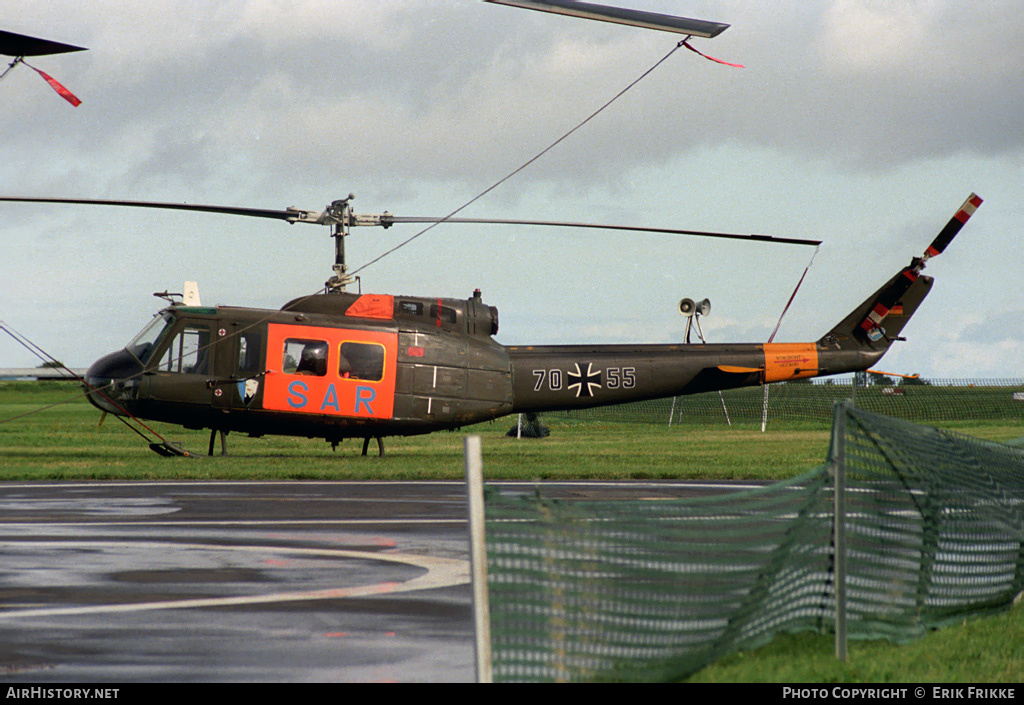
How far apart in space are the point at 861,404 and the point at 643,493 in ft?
155

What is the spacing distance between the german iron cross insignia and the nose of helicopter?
8.27 meters

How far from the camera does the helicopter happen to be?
20391 mm

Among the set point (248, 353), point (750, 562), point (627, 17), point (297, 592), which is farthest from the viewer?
point (248, 353)

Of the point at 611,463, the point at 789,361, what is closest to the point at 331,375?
the point at 611,463

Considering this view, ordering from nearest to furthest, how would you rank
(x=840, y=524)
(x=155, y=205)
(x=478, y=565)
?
(x=478, y=565) → (x=840, y=524) → (x=155, y=205)

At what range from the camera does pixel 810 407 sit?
5859cm

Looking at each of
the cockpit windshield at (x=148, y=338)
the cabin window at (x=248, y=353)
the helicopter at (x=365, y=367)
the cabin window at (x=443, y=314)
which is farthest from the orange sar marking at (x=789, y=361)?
the cockpit windshield at (x=148, y=338)

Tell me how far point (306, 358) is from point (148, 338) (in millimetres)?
3034

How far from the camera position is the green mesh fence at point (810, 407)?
51438 millimetres

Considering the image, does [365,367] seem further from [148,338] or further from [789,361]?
[789,361]

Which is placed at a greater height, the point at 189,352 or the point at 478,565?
the point at 189,352

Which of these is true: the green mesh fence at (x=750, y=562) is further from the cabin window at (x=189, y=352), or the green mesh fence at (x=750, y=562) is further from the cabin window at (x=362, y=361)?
the cabin window at (x=189, y=352)

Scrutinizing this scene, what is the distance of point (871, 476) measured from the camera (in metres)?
8.00

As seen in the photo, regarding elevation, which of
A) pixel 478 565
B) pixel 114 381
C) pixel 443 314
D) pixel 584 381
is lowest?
pixel 478 565
